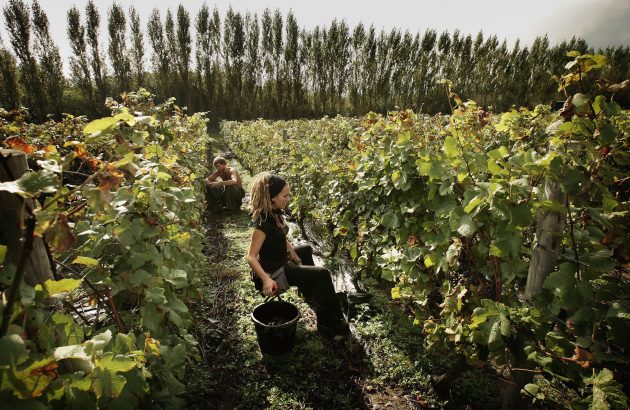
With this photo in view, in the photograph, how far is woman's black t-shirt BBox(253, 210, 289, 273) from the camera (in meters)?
3.08

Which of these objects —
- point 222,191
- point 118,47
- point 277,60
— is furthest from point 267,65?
point 222,191

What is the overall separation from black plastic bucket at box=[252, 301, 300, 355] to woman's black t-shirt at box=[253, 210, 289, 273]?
384mm

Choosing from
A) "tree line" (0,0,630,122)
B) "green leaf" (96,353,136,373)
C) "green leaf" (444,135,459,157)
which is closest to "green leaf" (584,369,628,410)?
"green leaf" (444,135,459,157)

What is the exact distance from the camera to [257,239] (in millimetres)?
2928

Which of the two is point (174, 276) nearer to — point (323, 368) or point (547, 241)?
point (323, 368)

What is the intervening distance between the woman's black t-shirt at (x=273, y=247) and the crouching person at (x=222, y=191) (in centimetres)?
389

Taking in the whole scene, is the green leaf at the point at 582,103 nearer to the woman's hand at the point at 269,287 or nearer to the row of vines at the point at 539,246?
the row of vines at the point at 539,246

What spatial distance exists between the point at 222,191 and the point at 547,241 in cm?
633

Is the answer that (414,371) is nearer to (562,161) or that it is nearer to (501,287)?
(501,287)

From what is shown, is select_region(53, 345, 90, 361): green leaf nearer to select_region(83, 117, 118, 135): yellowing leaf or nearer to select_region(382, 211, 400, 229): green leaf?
select_region(83, 117, 118, 135): yellowing leaf

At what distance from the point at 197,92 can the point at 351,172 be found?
39.0m

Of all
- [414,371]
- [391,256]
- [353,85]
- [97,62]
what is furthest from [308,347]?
[353,85]

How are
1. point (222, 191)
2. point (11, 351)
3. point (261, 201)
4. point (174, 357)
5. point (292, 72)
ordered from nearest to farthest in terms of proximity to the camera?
point (11, 351), point (174, 357), point (261, 201), point (222, 191), point (292, 72)

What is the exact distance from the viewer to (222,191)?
22.9 ft
